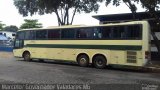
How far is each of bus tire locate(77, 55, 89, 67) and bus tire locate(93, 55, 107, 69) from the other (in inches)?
24.7

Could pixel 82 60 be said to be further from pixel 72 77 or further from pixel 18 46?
pixel 18 46

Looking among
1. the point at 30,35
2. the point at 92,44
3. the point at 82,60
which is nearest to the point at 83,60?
the point at 82,60

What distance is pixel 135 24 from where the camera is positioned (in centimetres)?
1823

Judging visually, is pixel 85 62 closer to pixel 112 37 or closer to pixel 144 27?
pixel 112 37

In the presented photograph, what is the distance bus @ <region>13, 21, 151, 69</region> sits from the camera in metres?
18.2

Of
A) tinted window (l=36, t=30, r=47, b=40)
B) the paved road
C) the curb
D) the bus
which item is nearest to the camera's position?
the paved road

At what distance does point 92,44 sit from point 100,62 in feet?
4.22

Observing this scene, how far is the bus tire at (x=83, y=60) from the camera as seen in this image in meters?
20.8

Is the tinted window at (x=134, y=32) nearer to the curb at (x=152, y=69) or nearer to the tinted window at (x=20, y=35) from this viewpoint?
the curb at (x=152, y=69)

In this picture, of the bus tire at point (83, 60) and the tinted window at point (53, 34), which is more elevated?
the tinted window at point (53, 34)

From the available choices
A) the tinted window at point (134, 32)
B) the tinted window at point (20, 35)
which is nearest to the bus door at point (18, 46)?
the tinted window at point (20, 35)

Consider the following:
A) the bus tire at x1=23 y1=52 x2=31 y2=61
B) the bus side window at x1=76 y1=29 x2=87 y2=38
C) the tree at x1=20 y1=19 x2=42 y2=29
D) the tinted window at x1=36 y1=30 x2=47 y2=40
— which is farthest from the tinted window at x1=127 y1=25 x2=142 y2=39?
the tree at x1=20 y1=19 x2=42 y2=29

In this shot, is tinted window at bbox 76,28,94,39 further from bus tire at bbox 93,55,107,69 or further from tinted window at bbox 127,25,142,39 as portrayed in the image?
tinted window at bbox 127,25,142,39

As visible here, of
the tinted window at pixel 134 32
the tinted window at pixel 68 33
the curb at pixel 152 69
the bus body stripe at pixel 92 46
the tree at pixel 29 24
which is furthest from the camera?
the tree at pixel 29 24
